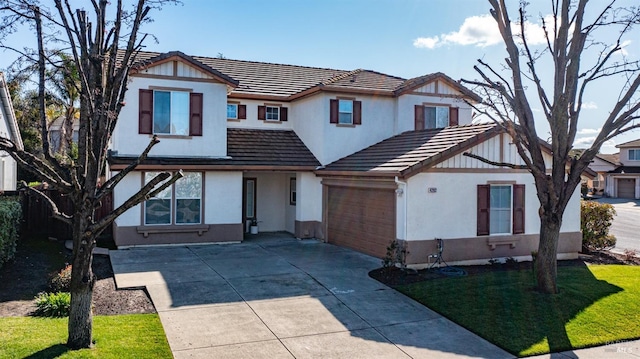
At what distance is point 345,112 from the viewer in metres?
18.7

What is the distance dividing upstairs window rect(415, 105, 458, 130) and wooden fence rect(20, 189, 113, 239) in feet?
38.5

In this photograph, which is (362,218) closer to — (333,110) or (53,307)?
(333,110)

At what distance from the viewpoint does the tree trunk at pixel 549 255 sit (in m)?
10.8

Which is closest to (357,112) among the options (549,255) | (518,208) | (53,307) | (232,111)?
(232,111)

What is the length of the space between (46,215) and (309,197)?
928 centimetres

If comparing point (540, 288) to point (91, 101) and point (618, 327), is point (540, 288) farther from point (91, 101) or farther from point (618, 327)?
point (91, 101)

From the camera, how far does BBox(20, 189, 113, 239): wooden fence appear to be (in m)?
17.2

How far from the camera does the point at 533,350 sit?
8180mm

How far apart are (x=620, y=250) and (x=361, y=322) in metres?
13.2

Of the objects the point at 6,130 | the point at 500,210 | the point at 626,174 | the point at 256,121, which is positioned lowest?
the point at 500,210

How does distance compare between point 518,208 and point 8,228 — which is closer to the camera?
point 8,228

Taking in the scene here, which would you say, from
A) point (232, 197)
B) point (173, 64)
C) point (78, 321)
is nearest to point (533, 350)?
point (78, 321)

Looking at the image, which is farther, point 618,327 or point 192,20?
point 618,327

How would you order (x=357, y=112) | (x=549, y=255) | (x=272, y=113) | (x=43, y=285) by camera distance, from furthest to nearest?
(x=272, y=113) < (x=357, y=112) < (x=43, y=285) < (x=549, y=255)
